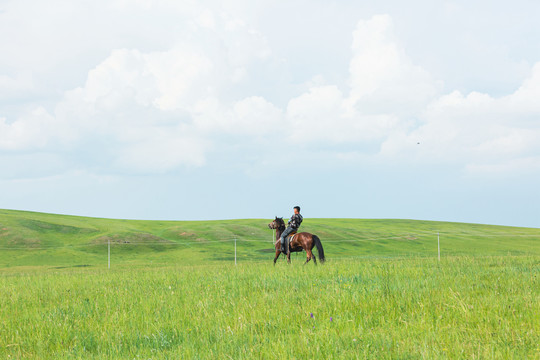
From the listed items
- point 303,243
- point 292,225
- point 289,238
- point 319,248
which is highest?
point 292,225

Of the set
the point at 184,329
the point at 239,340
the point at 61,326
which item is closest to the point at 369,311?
the point at 239,340

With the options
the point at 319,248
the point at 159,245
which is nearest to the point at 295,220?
the point at 319,248

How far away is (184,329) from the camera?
6695mm

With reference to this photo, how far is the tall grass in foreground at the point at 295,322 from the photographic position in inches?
204

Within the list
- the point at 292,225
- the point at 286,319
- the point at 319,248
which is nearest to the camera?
the point at 286,319

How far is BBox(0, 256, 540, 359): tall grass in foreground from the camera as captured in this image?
17.0 feet

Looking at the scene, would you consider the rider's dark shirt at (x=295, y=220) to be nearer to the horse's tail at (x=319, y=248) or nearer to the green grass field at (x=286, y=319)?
the horse's tail at (x=319, y=248)

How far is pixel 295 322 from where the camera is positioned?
6.50 meters

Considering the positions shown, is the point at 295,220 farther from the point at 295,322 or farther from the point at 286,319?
the point at 295,322

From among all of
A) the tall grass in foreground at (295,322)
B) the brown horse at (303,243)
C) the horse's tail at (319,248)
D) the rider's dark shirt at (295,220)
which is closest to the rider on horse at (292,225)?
the rider's dark shirt at (295,220)

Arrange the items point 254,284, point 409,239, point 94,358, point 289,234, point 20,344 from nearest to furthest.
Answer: point 94,358 < point 20,344 < point 254,284 < point 289,234 < point 409,239

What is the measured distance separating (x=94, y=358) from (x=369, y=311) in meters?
4.17

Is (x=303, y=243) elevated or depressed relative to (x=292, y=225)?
depressed

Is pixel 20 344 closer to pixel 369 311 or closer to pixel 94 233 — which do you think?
pixel 369 311
